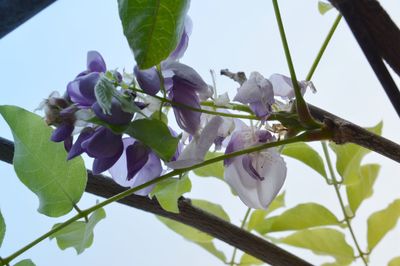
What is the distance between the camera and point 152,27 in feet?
0.79

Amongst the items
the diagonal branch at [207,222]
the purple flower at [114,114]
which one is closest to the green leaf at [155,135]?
the purple flower at [114,114]

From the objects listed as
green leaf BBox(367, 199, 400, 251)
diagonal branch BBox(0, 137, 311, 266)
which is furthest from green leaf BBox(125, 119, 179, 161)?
green leaf BBox(367, 199, 400, 251)

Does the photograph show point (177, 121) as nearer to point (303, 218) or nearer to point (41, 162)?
point (41, 162)

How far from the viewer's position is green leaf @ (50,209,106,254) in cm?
32

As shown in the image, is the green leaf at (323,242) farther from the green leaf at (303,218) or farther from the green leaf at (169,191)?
the green leaf at (169,191)

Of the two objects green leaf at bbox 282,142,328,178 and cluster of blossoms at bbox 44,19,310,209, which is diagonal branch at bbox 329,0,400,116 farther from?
green leaf at bbox 282,142,328,178

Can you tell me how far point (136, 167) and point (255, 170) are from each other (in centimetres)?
7

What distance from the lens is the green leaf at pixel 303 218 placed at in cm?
50

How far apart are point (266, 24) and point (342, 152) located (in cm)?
31

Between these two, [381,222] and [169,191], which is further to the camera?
[381,222]

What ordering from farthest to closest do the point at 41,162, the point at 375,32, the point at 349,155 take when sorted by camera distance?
1. the point at 349,155
2. the point at 41,162
3. the point at 375,32

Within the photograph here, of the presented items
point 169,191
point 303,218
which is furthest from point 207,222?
point 303,218

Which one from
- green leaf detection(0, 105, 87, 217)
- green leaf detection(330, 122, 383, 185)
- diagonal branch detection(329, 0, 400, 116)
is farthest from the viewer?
green leaf detection(330, 122, 383, 185)

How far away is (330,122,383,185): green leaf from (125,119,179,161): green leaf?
217 mm
